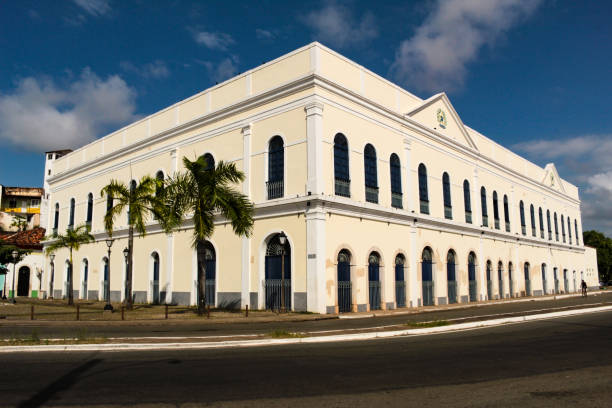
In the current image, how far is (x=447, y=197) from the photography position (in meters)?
31.2

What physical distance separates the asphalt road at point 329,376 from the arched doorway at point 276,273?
10785mm

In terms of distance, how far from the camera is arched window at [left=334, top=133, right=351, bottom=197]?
22.6 m

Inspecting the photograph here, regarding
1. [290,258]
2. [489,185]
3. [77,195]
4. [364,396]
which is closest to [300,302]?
[290,258]

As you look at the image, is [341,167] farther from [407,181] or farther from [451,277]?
[451,277]

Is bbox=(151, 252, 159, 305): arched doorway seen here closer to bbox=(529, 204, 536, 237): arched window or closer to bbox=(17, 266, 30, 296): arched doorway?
bbox=(17, 266, 30, 296): arched doorway

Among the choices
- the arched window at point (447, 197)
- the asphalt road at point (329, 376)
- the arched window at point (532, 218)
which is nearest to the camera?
the asphalt road at point (329, 376)

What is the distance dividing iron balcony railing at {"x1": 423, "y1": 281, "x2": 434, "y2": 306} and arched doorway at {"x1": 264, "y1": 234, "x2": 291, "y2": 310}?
9.33 metres

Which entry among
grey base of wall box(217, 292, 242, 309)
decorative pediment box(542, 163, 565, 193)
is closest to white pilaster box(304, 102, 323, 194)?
grey base of wall box(217, 292, 242, 309)

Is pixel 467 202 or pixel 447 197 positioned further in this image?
pixel 467 202

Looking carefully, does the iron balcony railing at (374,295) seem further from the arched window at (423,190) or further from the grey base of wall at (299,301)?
the arched window at (423,190)

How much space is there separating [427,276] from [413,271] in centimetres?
212

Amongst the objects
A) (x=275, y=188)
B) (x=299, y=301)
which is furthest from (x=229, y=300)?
(x=275, y=188)

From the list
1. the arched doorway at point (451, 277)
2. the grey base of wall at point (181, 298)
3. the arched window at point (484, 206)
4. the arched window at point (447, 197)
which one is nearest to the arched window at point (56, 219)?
the grey base of wall at point (181, 298)

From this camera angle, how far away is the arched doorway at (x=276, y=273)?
21969 mm
